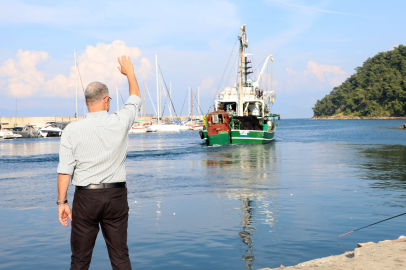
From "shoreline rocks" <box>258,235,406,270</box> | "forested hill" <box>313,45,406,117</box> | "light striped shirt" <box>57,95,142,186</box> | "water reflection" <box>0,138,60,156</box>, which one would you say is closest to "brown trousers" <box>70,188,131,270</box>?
"light striped shirt" <box>57,95,142,186</box>

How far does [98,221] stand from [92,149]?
715 mm

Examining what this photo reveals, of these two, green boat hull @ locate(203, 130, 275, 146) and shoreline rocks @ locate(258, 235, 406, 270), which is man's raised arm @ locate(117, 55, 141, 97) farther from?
green boat hull @ locate(203, 130, 275, 146)

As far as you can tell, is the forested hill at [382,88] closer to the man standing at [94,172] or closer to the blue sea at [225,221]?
the blue sea at [225,221]

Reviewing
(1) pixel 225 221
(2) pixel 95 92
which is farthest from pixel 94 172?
(1) pixel 225 221

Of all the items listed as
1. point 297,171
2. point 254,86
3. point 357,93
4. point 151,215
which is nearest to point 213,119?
point 254,86

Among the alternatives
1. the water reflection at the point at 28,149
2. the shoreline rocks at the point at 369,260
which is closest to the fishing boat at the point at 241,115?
the water reflection at the point at 28,149

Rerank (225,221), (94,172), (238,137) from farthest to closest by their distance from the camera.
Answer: (238,137)
(225,221)
(94,172)

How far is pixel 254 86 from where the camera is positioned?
51.0 meters

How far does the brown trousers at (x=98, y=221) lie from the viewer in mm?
4000

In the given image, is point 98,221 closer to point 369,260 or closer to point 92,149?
point 92,149

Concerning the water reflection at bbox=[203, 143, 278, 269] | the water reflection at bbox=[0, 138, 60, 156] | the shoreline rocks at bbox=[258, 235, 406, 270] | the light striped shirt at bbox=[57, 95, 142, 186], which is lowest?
the water reflection at bbox=[0, 138, 60, 156]

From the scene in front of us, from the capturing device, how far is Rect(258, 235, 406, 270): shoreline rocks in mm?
5613

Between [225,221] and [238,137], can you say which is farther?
[238,137]

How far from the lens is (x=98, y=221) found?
13.6 feet
